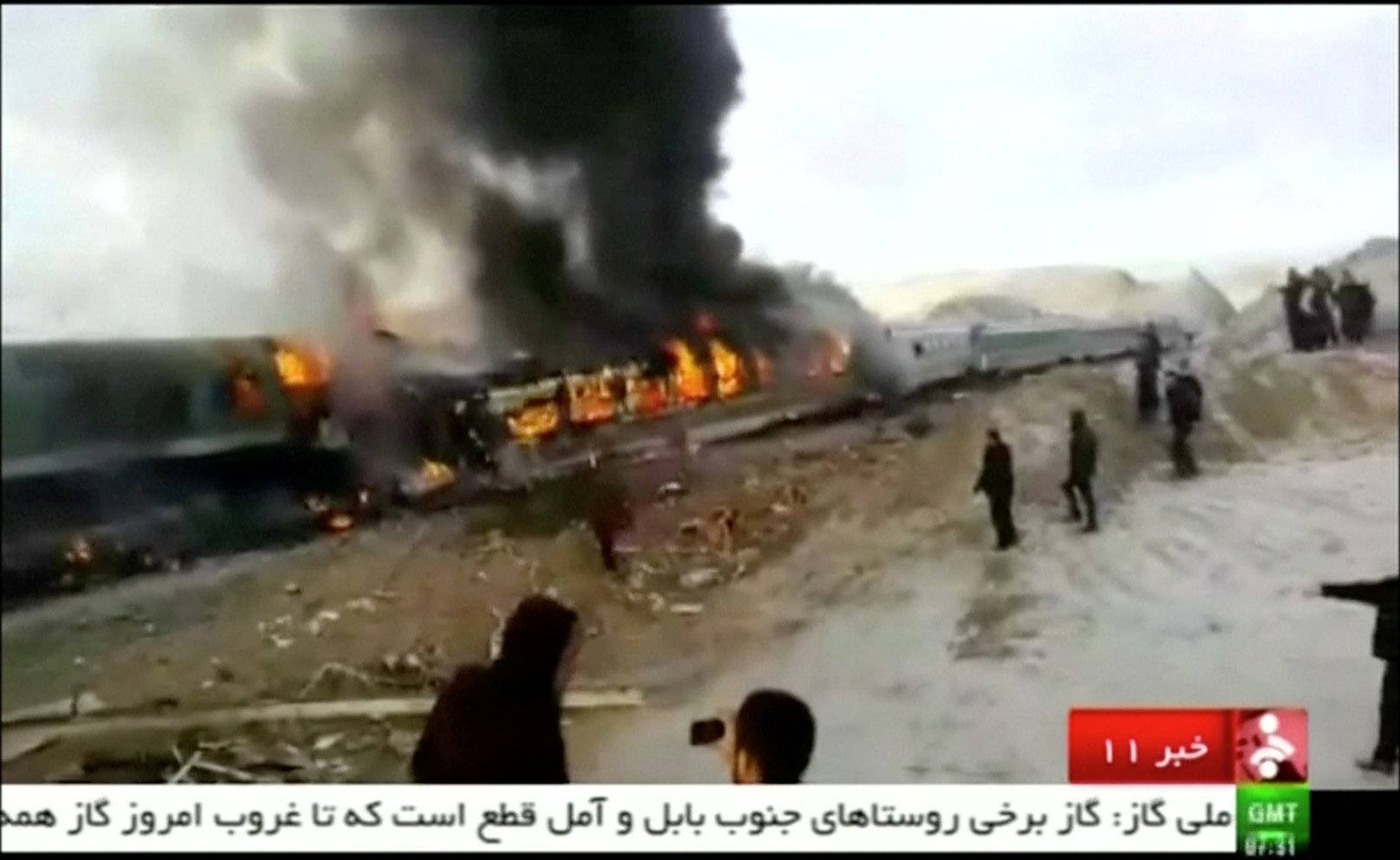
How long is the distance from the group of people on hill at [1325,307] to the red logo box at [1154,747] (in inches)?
12.7

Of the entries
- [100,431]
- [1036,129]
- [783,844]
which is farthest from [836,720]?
[100,431]

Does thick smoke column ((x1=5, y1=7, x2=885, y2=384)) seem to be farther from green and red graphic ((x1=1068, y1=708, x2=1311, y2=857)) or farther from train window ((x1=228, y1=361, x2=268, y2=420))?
green and red graphic ((x1=1068, y1=708, x2=1311, y2=857))

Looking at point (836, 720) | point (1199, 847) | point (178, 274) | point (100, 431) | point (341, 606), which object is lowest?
point (1199, 847)

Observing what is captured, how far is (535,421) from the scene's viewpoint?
142 cm

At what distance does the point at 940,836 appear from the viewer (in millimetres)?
1338

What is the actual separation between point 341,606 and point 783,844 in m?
0.43

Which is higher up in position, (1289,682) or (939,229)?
(939,229)

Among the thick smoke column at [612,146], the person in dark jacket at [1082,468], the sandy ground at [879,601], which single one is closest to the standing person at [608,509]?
the sandy ground at [879,601]

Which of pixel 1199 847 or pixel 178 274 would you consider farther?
pixel 178 274

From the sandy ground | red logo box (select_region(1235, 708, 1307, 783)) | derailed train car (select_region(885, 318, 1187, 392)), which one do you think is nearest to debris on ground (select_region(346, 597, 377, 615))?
the sandy ground

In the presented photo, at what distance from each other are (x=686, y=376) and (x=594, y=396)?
82 mm

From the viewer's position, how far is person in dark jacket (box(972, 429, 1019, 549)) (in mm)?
1363

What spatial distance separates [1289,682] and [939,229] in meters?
0.47

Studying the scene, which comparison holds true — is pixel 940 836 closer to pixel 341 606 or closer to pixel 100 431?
pixel 341 606
